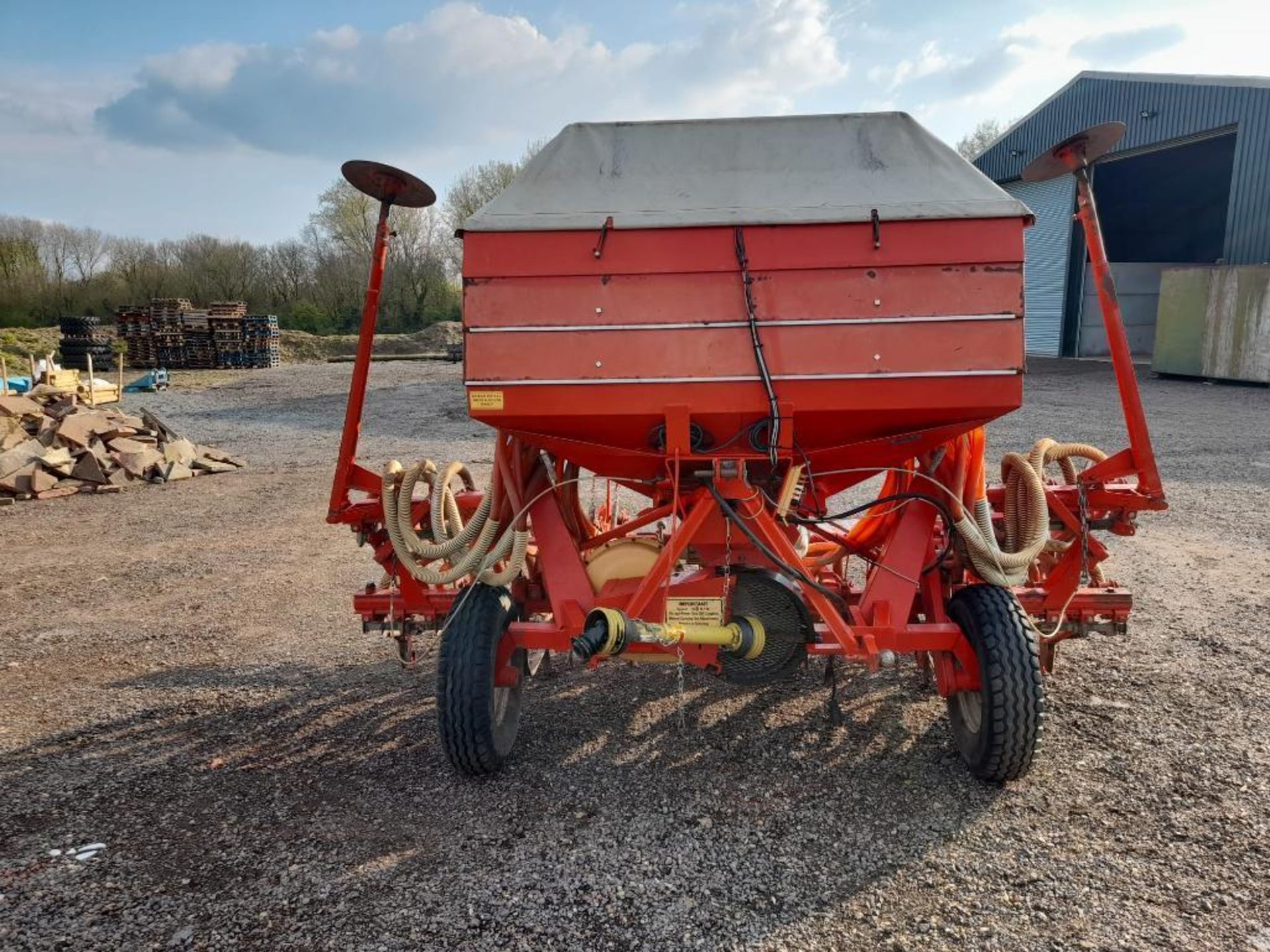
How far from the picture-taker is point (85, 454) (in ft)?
Answer: 33.2

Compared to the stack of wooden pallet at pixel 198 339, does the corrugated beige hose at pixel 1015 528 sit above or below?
below

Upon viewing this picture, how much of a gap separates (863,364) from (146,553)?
6547 millimetres

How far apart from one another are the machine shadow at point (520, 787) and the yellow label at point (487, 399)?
1.50m

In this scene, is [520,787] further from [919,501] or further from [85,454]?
[85,454]

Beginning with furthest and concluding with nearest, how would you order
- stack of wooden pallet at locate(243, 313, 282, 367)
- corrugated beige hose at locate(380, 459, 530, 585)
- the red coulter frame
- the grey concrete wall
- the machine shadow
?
stack of wooden pallet at locate(243, 313, 282, 367), the grey concrete wall, corrugated beige hose at locate(380, 459, 530, 585), the red coulter frame, the machine shadow

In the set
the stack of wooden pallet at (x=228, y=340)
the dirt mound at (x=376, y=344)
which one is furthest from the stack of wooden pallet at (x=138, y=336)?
the dirt mound at (x=376, y=344)

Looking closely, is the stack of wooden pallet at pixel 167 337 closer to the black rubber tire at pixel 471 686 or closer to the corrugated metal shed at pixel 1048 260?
the corrugated metal shed at pixel 1048 260

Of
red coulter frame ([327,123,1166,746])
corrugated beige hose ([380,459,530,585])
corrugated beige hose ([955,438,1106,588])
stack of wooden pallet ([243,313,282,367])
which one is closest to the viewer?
red coulter frame ([327,123,1166,746])

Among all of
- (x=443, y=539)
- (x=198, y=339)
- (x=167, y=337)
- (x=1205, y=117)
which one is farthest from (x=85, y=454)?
(x=1205, y=117)

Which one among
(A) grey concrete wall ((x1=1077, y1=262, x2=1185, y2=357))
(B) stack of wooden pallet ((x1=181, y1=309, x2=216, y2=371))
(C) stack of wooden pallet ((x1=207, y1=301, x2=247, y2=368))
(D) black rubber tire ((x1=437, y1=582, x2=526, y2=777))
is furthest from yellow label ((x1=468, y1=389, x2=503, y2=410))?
(B) stack of wooden pallet ((x1=181, y1=309, x2=216, y2=371))

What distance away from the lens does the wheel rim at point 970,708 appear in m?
3.54

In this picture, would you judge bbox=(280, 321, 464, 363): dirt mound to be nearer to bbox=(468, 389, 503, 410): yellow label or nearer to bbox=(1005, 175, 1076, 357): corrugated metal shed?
bbox=(1005, 175, 1076, 357): corrugated metal shed

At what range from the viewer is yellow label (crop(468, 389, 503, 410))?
10.5ft

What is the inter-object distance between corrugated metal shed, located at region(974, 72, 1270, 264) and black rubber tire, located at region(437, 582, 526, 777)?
18656 millimetres
